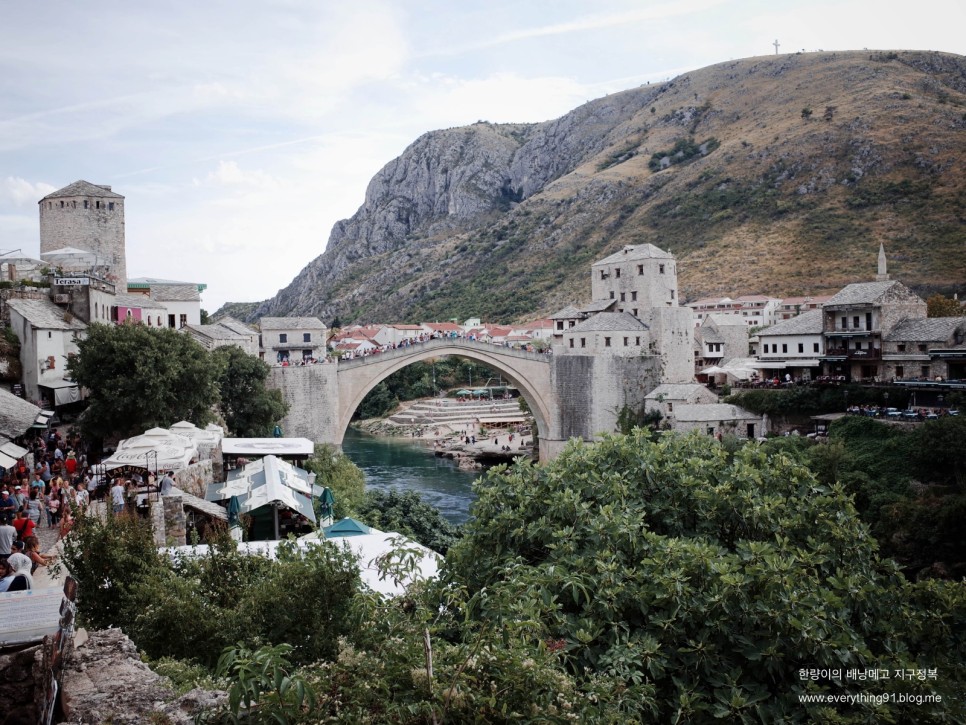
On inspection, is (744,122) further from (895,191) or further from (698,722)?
(698,722)

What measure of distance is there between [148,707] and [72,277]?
75.0ft

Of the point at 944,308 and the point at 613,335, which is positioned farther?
the point at 944,308

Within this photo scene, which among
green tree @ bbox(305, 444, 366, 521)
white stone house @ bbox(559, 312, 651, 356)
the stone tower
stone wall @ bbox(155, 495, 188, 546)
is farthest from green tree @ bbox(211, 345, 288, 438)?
stone wall @ bbox(155, 495, 188, 546)

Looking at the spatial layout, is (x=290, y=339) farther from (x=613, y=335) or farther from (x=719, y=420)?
(x=719, y=420)

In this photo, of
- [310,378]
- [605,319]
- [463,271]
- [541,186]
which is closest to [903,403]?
[605,319]

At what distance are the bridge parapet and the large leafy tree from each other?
918 inches

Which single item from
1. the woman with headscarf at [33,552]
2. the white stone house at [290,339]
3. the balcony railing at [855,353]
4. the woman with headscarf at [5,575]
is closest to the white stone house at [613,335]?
the balcony railing at [855,353]

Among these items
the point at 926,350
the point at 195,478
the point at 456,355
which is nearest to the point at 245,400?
the point at 456,355

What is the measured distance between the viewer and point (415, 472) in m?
39.8

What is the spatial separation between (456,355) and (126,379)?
1997cm

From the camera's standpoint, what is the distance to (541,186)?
122500mm

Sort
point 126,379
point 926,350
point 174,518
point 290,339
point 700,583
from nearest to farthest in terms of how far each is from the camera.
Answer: point 700,583 → point 174,518 → point 126,379 → point 926,350 → point 290,339

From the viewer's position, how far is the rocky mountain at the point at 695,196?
60.9 m

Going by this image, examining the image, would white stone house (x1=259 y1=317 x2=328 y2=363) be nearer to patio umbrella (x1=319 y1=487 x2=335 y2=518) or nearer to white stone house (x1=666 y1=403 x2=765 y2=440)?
white stone house (x1=666 y1=403 x2=765 y2=440)
